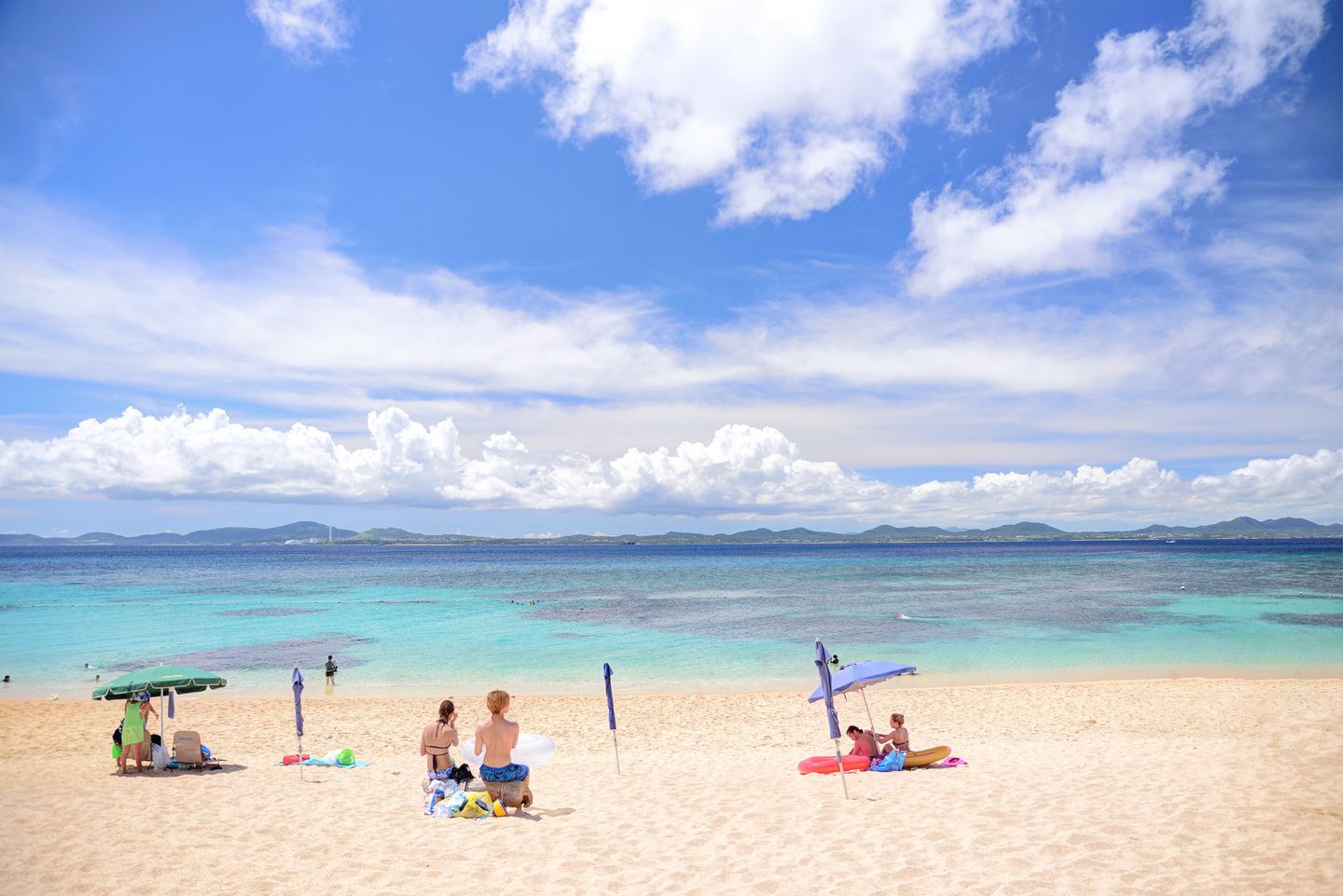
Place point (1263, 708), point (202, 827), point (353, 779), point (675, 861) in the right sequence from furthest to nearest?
point (1263, 708), point (353, 779), point (202, 827), point (675, 861)

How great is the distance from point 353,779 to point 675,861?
275 inches

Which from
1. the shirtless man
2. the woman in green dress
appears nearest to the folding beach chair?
the woman in green dress

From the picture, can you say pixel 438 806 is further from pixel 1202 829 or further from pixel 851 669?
pixel 1202 829

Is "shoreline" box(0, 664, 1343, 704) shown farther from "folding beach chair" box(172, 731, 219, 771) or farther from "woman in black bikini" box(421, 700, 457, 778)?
"woman in black bikini" box(421, 700, 457, 778)

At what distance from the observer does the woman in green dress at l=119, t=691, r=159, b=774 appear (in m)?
13.2

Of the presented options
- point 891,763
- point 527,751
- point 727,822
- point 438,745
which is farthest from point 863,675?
point 438,745

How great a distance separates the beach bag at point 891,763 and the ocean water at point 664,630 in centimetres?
1092

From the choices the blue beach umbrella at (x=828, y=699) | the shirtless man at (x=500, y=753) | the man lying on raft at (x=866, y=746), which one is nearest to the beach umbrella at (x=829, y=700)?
the blue beach umbrella at (x=828, y=699)

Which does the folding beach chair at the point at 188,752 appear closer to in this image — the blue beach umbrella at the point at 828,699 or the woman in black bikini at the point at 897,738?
the blue beach umbrella at the point at 828,699

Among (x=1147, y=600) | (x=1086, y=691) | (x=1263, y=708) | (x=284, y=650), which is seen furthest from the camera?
(x=1147, y=600)

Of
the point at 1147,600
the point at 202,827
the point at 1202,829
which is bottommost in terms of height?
the point at 1147,600

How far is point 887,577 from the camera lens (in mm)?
74500

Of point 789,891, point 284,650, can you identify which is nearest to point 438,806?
point 789,891

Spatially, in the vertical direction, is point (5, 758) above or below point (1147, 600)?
above
